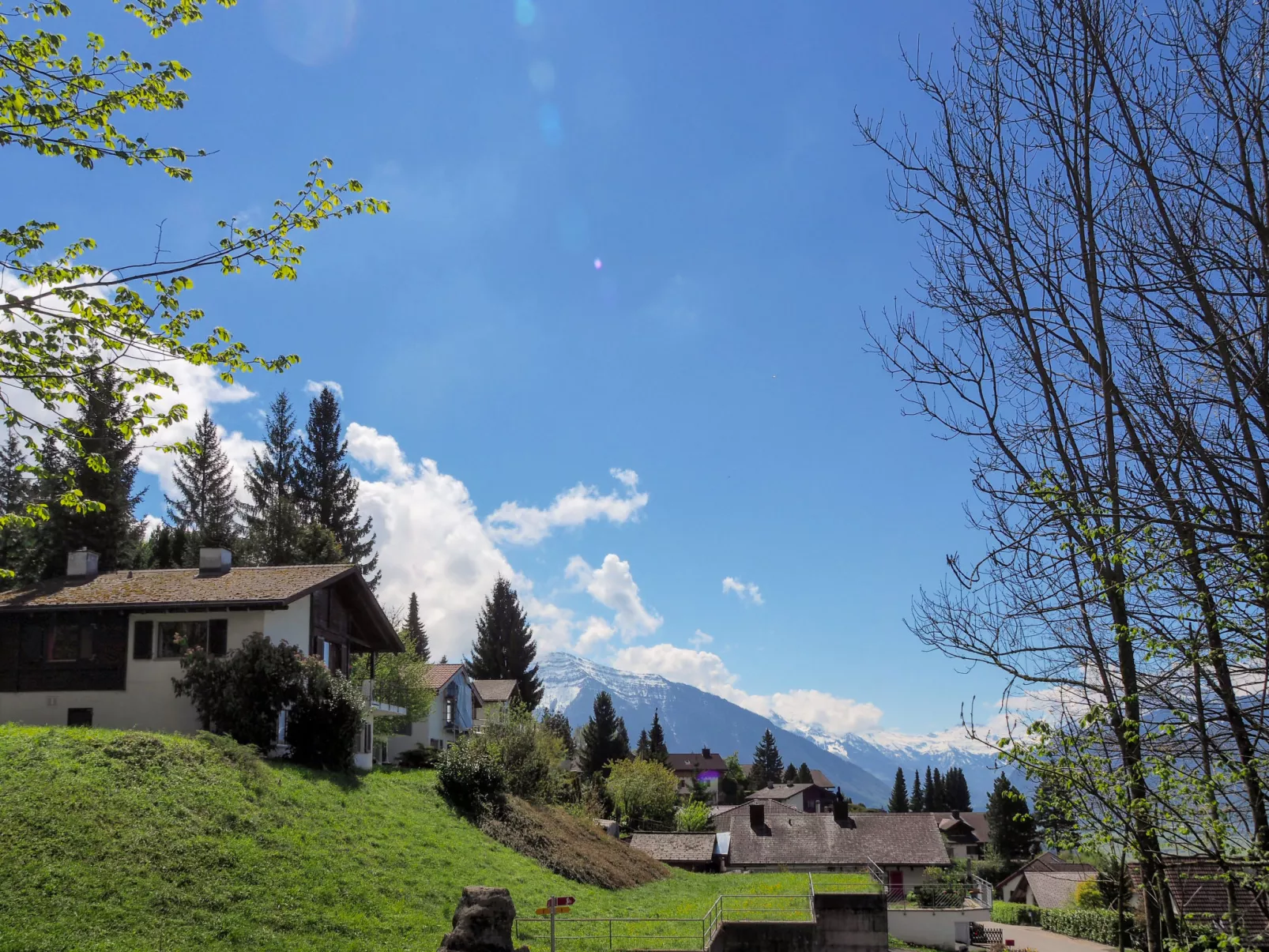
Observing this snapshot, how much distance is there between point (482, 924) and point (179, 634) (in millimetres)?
18874

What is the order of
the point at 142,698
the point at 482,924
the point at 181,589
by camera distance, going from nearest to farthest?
1. the point at 482,924
2. the point at 142,698
3. the point at 181,589

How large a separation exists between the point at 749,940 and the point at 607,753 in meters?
63.6

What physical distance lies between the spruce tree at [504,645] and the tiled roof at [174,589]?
48869mm

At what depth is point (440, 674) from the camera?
52.1 meters

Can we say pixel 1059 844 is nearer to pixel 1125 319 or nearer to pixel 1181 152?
pixel 1125 319

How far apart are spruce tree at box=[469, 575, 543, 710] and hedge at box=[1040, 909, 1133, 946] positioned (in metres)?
41.7

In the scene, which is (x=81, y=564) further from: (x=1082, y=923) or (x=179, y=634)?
(x=1082, y=923)

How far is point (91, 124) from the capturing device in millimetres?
9484

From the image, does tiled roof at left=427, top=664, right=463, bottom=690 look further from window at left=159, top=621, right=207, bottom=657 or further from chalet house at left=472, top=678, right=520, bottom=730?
window at left=159, top=621, right=207, bottom=657

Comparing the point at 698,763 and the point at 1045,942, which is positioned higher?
the point at 698,763

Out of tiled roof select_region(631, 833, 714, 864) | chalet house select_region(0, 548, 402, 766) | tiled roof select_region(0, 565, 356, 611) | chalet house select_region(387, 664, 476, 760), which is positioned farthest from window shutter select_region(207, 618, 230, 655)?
tiled roof select_region(631, 833, 714, 864)

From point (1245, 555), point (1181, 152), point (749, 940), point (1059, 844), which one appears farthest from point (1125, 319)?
point (749, 940)

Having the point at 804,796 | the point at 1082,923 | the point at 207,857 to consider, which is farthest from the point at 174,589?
the point at 804,796

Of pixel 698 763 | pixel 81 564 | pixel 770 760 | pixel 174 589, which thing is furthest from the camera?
pixel 770 760
